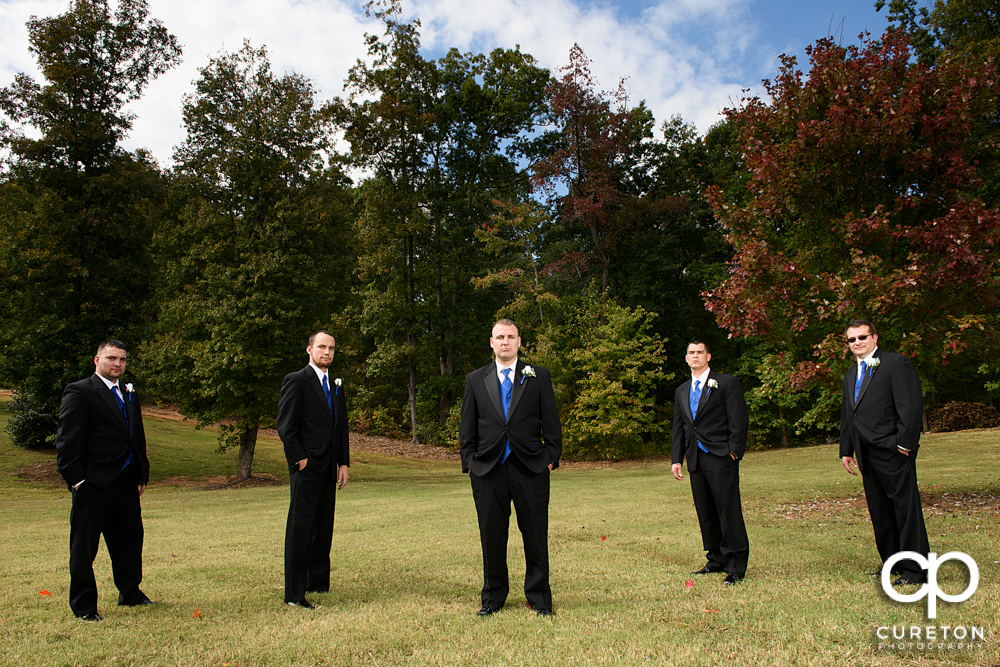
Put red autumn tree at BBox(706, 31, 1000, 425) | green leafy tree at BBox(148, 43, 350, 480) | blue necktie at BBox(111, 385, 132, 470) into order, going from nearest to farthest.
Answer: blue necktie at BBox(111, 385, 132, 470) → red autumn tree at BBox(706, 31, 1000, 425) → green leafy tree at BBox(148, 43, 350, 480)

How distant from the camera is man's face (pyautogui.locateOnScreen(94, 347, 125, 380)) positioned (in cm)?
565

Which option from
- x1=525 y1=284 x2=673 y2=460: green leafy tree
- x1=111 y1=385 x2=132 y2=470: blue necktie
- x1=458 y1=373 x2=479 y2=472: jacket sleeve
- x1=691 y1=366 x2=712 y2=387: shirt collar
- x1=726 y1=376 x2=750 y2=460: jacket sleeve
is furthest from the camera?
x1=525 y1=284 x2=673 y2=460: green leafy tree

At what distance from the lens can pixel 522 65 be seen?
3475 centimetres

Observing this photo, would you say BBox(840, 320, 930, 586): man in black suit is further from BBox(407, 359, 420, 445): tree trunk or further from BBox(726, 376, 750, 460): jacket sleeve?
BBox(407, 359, 420, 445): tree trunk

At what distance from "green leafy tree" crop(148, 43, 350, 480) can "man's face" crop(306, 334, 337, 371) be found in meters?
14.2

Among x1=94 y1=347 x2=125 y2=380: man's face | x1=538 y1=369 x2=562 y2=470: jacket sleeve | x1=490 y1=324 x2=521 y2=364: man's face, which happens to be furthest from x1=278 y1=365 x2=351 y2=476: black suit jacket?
x1=538 y1=369 x2=562 y2=470: jacket sleeve

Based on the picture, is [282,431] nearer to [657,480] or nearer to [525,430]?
[525,430]

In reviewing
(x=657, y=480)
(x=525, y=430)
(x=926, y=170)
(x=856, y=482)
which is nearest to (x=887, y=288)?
(x=926, y=170)

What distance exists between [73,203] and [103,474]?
20.4 meters

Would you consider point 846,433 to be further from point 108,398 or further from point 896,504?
point 108,398

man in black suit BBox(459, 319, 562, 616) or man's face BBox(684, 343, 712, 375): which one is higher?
man's face BBox(684, 343, 712, 375)

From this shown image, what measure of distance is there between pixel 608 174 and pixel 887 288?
24140 millimetres

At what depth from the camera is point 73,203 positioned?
70.7ft

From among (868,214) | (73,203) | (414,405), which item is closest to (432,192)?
(414,405)
